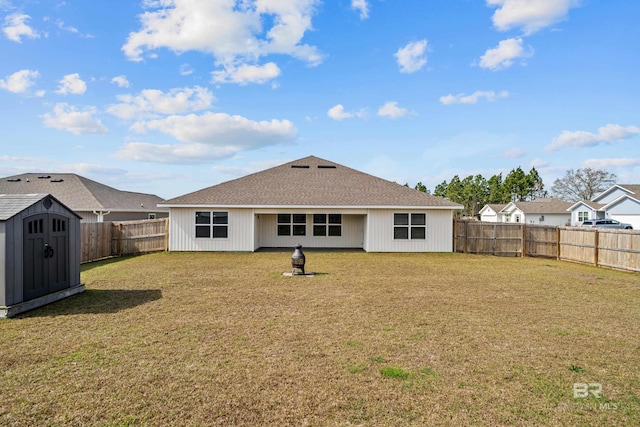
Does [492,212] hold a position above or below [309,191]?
below

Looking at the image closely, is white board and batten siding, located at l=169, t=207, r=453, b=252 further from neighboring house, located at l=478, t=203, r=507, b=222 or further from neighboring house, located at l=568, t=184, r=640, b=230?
neighboring house, located at l=478, t=203, r=507, b=222

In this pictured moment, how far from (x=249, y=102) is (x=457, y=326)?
53.7 feet

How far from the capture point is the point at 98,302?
742 centimetres

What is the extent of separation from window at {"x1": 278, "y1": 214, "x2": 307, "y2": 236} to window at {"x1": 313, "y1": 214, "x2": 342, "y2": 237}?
65 centimetres

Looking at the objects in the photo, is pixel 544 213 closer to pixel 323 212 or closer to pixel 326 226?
pixel 326 226

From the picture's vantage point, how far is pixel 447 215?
18.4m

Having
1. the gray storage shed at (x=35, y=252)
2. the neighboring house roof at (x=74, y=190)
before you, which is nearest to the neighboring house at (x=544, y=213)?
the neighboring house roof at (x=74, y=190)

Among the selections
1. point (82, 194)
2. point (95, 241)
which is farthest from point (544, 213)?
point (82, 194)

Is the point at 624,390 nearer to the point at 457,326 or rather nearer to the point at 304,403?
the point at 457,326

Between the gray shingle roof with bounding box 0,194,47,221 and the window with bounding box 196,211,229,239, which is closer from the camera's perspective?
the gray shingle roof with bounding box 0,194,47,221

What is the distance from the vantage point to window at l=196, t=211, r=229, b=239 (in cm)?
1808

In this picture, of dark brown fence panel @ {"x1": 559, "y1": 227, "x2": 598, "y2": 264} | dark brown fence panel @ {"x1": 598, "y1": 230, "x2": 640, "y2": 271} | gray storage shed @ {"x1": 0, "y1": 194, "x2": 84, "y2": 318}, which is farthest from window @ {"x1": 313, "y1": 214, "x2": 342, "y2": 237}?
gray storage shed @ {"x1": 0, "y1": 194, "x2": 84, "y2": 318}

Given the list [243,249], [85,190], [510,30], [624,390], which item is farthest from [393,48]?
[85,190]

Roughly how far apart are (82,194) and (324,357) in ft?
86.6
